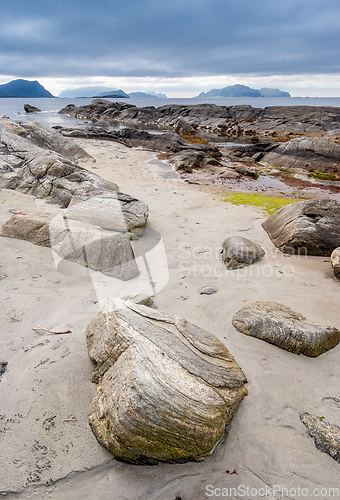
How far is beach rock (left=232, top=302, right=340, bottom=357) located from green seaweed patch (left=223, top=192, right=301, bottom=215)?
5.54 meters

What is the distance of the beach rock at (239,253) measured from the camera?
5.33m

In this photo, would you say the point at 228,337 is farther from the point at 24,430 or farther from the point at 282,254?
the point at 282,254

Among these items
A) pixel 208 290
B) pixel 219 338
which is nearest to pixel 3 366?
pixel 219 338

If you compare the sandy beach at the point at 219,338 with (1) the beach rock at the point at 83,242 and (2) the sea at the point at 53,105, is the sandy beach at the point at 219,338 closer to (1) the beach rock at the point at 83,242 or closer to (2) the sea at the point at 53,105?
(1) the beach rock at the point at 83,242

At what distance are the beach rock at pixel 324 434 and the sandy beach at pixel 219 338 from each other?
70mm

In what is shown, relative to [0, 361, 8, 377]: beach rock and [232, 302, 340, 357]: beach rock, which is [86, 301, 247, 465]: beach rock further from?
[0, 361, 8, 377]: beach rock

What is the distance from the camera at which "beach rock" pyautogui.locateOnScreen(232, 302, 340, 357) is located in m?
3.28

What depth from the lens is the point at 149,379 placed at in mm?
2191

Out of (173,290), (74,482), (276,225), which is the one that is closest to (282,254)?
(276,225)

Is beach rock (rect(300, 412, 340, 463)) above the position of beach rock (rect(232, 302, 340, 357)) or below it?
below

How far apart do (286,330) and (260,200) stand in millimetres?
7293

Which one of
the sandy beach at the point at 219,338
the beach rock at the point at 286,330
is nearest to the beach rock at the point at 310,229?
the sandy beach at the point at 219,338

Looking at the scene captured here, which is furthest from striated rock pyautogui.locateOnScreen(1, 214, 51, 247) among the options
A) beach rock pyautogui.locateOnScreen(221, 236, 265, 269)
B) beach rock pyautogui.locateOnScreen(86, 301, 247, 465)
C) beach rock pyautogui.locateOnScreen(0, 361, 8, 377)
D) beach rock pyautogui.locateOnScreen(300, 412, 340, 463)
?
beach rock pyautogui.locateOnScreen(300, 412, 340, 463)

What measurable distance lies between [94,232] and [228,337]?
2.95 meters
